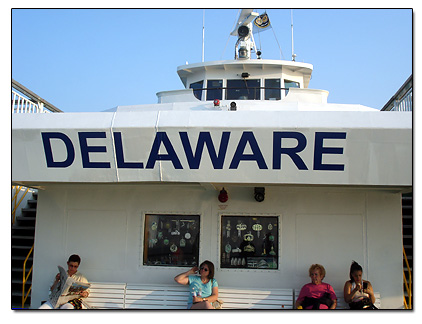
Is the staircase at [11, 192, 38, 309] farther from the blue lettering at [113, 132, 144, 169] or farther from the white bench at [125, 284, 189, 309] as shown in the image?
the blue lettering at [113, 132, 144, 169]

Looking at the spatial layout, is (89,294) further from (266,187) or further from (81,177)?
(266,187)

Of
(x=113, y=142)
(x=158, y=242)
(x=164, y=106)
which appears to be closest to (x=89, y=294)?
(x=158, y=242)

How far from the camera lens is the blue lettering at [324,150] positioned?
19.0 ft

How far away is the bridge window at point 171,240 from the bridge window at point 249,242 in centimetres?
53

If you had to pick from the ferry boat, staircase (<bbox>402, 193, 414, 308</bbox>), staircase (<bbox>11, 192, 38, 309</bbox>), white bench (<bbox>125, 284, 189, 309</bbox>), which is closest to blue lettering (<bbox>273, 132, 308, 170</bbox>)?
the ferry boat

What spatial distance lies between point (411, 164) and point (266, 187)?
8.07 ft

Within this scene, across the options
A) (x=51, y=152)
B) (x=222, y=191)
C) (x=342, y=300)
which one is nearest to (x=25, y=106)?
(x=51, y=152)

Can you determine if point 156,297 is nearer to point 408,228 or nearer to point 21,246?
point 21,246

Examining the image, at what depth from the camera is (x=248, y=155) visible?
591cm

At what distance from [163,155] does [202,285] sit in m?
2.35

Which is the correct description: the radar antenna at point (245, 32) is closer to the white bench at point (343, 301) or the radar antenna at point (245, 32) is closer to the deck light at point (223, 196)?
the deck light at point (223, 196)

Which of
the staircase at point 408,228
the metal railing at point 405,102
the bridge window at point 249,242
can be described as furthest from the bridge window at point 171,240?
the metal railing at point 405,102

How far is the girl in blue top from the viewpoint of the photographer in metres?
6.71

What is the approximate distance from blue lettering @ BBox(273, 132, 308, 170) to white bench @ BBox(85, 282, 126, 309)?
11.9 ft
